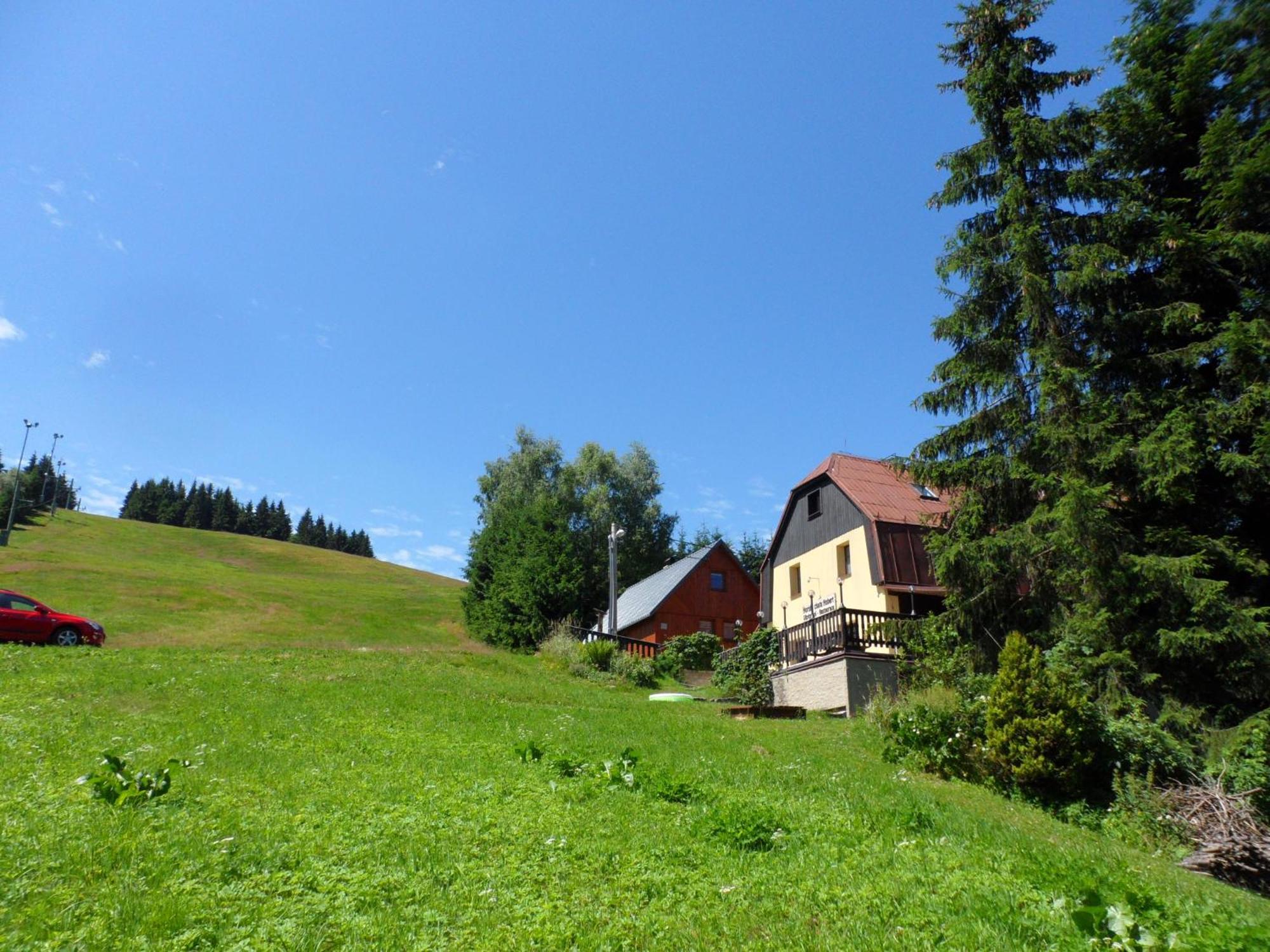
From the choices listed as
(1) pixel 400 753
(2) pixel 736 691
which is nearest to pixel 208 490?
(2) pixel 736 691

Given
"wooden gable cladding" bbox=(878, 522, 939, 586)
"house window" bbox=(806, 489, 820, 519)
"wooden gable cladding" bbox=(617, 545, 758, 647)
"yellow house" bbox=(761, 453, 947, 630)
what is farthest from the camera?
"wooden gable cladding" bbox=(617, 545, 758, 647)

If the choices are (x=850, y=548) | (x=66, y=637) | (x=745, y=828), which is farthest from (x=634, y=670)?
(x=745, y=828)

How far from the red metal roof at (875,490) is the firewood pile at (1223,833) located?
14670 mm

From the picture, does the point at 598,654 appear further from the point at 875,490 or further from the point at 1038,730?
the point at 1038,730

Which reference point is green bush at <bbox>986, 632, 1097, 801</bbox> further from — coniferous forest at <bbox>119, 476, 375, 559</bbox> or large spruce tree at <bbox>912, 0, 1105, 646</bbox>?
coniferous forest at <bbox>119, 476, 375, 559</bbox>

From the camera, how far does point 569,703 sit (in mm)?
16453

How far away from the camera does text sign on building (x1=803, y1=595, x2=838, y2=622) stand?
2680 centimetres

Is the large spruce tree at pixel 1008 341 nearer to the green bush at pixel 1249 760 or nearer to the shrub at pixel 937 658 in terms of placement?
the shrub at pixel 937 658

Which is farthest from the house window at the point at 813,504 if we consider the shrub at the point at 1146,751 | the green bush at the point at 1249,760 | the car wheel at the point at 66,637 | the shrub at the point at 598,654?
the car wheel at the point at 66,637

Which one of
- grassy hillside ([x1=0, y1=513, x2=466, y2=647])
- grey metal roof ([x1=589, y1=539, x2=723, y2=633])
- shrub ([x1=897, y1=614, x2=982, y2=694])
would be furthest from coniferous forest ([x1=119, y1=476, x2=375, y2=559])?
shrub ([x1=897, y1=614, x2=982, y2=694])

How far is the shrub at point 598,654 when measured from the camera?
25125 millimetres

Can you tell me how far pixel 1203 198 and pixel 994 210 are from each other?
154 inches

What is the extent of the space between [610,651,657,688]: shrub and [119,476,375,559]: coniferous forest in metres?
100

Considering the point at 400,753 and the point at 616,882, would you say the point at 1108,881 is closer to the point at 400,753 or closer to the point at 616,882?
the point at 616,882
